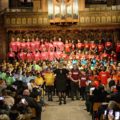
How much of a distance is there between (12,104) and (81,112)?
4419 mm

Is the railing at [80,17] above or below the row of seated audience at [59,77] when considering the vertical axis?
above

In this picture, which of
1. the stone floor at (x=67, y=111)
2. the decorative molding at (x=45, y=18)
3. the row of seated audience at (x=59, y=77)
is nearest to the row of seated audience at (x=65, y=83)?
the row of seated audience at (x=59, y=77)

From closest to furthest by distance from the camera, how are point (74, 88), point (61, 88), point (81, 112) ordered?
point (81, 112), point (61, 88), point (74, 88)

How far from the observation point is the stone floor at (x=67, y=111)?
13800mm

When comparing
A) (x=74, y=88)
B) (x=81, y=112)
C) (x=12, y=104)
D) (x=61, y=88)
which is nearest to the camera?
(x=12, y=104)

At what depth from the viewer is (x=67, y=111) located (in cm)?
1490

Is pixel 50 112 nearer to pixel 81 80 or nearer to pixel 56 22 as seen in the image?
pixel 81 80

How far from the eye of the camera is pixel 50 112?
1474cm

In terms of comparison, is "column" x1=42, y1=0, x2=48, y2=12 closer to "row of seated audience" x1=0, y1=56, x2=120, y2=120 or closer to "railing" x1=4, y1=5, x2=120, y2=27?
"railing" x1=4, y1=5, x2=120, y2=27

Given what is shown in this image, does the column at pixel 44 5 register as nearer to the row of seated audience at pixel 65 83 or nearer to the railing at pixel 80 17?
the railing at pixel 80 17

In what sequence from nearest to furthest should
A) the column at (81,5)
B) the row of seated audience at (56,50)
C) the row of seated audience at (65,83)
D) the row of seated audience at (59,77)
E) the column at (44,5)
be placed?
the row of seated audience at (59,77)
the row of seated audience at (65,83)
the row of seated audience at (56,50)
the column at (81,5)
the column at (44,5)

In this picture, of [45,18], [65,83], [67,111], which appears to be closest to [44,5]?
[45,18]

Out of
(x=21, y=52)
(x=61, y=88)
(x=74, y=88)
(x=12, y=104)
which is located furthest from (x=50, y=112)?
(x=21, y=52)

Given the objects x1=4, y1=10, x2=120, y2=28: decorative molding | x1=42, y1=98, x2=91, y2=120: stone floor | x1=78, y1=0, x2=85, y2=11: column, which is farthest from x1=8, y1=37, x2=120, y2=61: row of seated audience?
x1=42, y1=98, x2=91, y2=120: stone floor
